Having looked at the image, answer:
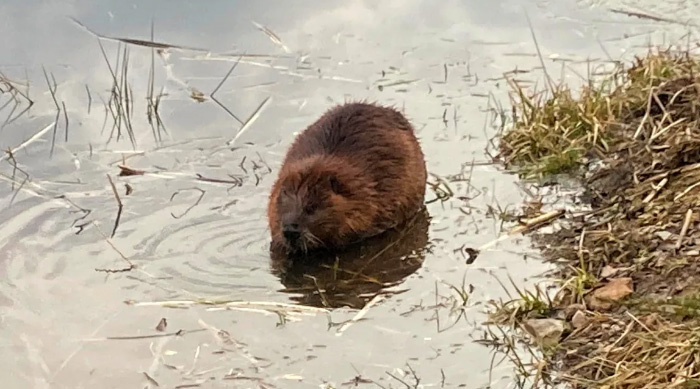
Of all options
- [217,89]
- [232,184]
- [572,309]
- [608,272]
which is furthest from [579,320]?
[217,89]

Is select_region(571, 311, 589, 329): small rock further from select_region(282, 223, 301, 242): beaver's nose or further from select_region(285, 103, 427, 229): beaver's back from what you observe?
select_region(285, 103, 427, 229): beaver's back

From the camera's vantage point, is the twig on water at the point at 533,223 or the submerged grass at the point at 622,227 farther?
the twig on water at the point at 533,223

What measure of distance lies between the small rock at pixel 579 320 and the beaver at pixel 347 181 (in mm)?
1281

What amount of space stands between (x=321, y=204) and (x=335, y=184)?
0.12 metres

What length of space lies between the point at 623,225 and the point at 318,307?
1.18 m

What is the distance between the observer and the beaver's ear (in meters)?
4.84

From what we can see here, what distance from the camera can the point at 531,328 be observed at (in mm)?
3682

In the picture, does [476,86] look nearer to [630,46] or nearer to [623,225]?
[630,46]

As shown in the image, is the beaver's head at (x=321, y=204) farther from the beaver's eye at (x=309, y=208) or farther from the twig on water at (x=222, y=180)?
the twig on water at (x=222, y=180)

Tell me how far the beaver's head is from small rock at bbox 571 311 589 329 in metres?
1.28

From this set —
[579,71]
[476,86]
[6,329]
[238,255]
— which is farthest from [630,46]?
[6,329]

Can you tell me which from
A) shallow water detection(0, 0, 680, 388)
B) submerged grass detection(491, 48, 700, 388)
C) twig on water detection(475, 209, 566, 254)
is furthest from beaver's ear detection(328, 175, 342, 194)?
submerged grass detection(491, 48, 700, 388)

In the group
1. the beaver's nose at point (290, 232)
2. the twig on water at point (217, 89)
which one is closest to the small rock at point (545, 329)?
the beaver's nose at point (290, 232)

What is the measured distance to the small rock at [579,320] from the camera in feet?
11.9
